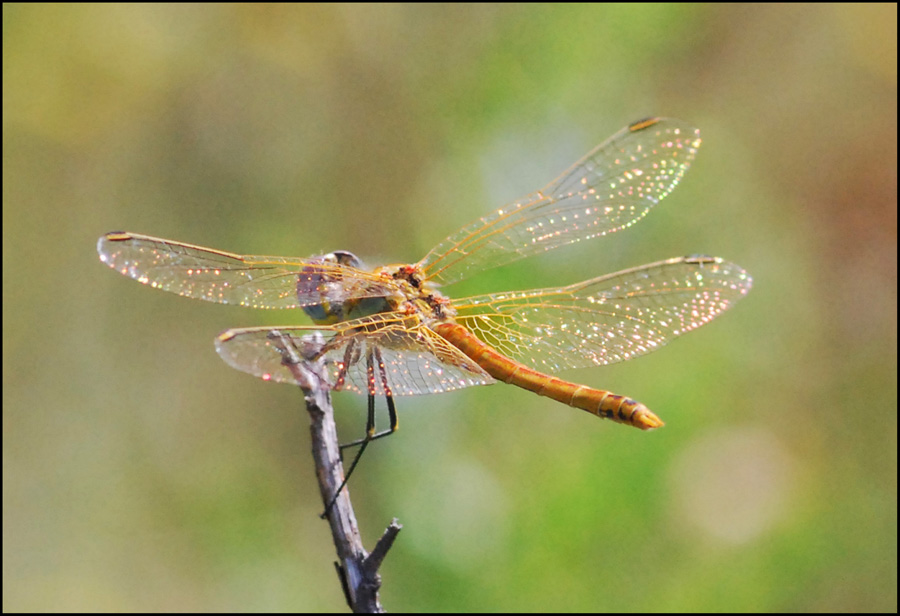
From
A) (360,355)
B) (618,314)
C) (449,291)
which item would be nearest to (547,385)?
(618,314)

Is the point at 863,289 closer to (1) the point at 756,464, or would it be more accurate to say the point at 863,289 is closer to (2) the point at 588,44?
(1) the point at 756,464

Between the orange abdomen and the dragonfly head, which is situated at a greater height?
the dragonfly head

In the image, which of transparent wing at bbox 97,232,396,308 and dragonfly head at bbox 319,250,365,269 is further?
dragonfly head at bbox 319,250,365,269

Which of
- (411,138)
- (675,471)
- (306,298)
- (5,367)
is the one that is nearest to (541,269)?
(675,471)

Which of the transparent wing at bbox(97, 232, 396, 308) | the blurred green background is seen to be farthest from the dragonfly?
the blurred green background

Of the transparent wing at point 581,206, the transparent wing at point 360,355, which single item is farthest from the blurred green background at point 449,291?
the transparent wing at point 360,355

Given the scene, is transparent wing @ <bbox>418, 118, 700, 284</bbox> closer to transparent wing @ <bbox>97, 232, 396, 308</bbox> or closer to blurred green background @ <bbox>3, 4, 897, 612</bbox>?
transparent wing @ <bbox>97, 232, 396, 308</bbox>

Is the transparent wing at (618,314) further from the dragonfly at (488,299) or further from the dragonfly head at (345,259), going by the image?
the dragonfly head at (345,259)
